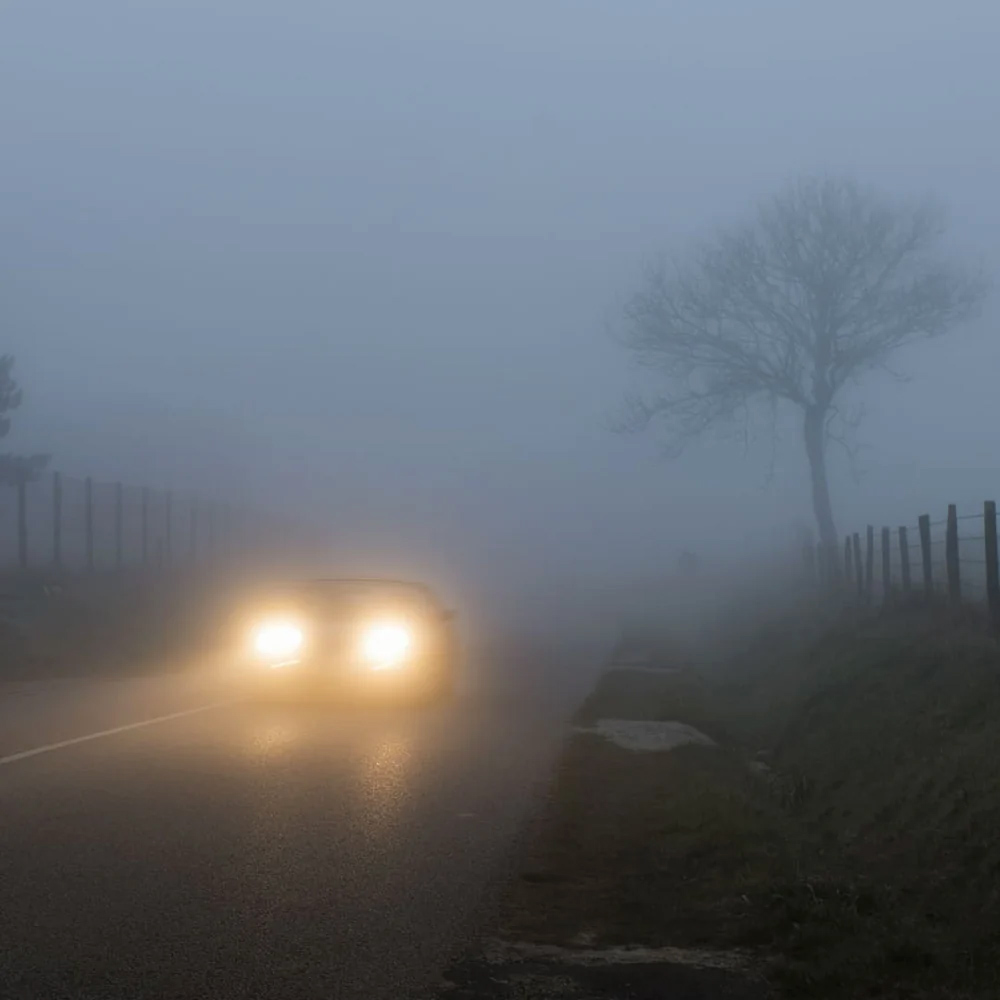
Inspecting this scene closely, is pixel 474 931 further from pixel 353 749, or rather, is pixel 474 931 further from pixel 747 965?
pixel 353 749

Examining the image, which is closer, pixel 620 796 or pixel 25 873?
pixel 25 873

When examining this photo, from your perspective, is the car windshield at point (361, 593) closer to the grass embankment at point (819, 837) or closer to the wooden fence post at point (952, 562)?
the grass embankment at point (819, 837)

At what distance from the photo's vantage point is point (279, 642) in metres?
19.9

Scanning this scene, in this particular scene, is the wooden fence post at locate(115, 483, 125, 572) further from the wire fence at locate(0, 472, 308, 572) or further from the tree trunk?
the tree trunk

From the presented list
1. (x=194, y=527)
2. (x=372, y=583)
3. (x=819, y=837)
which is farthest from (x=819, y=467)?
(x=819, y=837)

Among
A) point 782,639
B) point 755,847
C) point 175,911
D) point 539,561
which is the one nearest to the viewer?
point 175,911

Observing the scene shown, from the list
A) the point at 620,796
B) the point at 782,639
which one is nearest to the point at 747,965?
the point at 620,796

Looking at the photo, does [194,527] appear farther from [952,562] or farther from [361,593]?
[952,562]

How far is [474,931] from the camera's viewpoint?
8.11 meters

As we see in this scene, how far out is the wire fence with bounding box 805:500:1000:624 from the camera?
61.5 ft

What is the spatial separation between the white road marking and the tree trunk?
28728 millimetres

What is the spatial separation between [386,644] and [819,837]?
9036 mm

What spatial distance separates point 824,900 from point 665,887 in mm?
1200

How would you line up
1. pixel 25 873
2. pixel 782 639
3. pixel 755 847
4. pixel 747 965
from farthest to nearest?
pixel 782 639 → pixel 755 847 → pixel 25 873 → pixel 747 965
